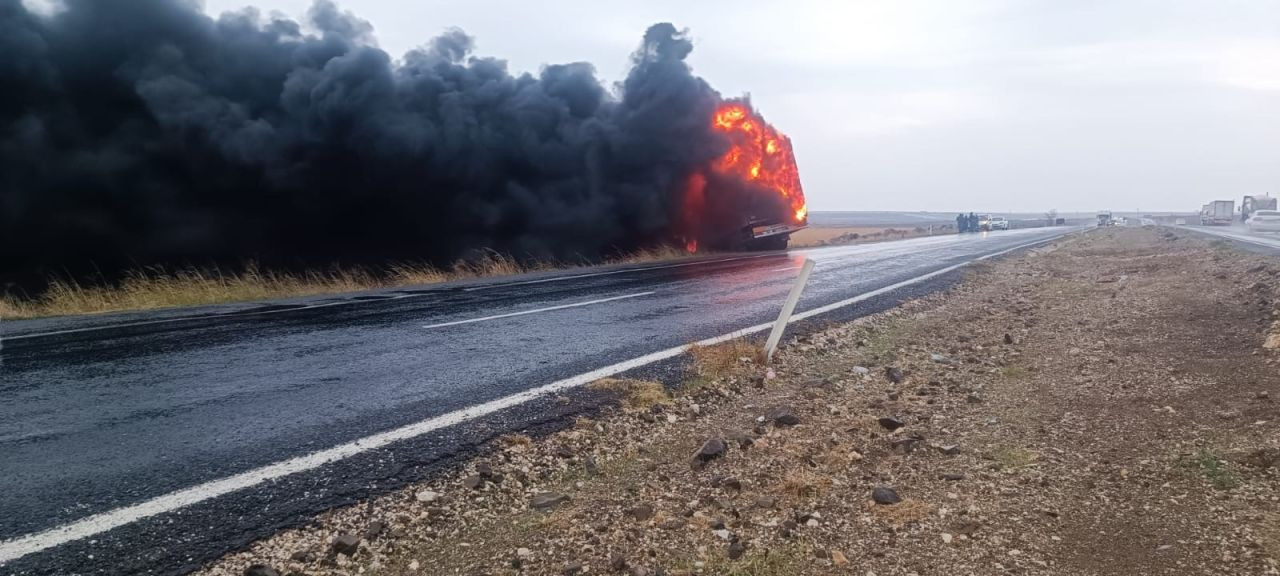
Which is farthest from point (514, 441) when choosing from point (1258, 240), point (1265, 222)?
point (1265, 222)

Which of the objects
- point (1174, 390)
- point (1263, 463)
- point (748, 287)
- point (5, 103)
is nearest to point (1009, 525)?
point (1263, 463)

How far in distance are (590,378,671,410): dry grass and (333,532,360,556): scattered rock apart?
2.17m

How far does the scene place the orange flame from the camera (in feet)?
81.0

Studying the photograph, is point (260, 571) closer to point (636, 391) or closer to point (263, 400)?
point (263, 400)

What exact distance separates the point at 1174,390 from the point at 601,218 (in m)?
18.7

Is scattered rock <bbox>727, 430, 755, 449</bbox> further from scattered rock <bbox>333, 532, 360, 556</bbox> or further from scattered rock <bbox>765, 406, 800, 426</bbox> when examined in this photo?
scattered rock <bbox>333, 532, 360, 556</bbox>

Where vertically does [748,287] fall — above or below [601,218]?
below

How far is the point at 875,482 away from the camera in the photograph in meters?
3.40

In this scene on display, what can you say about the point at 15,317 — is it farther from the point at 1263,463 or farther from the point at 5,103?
the point at 1263,463

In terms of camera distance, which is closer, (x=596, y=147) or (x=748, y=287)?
(x=748, y=287)

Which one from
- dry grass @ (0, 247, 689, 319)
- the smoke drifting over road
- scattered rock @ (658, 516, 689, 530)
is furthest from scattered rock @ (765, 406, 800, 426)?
the smoke drifting over road

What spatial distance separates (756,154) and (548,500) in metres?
23.1

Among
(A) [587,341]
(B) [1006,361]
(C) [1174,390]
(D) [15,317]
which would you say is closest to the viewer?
(C) [1174,390]

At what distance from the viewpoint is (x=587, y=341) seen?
6848 millimetres
